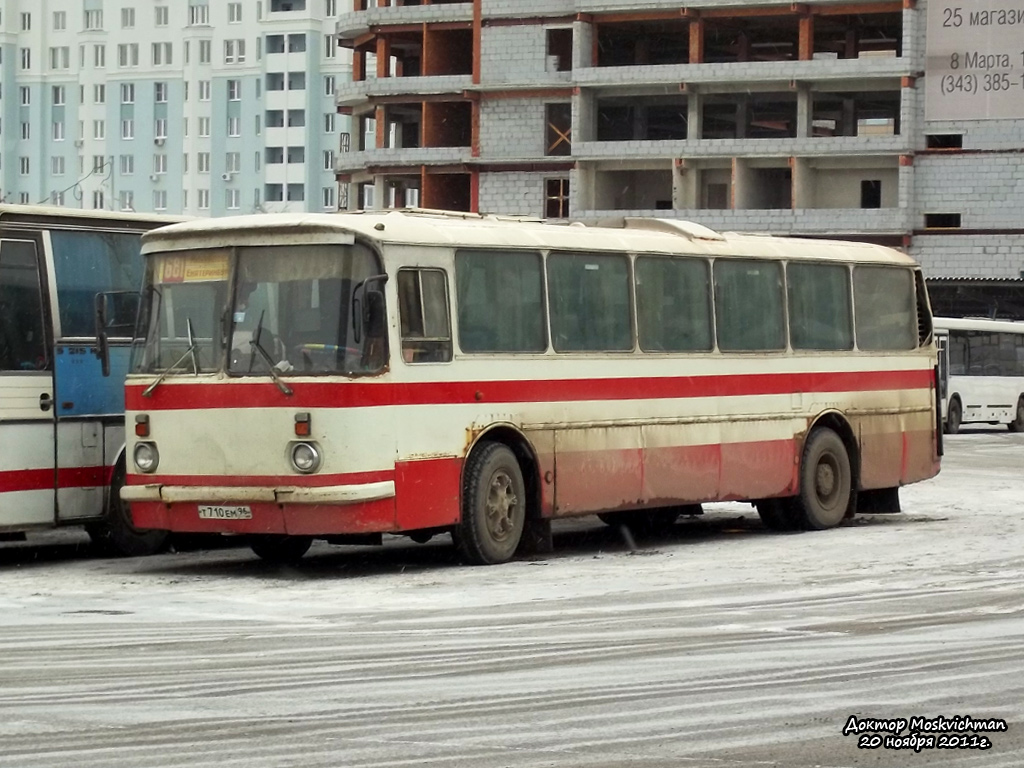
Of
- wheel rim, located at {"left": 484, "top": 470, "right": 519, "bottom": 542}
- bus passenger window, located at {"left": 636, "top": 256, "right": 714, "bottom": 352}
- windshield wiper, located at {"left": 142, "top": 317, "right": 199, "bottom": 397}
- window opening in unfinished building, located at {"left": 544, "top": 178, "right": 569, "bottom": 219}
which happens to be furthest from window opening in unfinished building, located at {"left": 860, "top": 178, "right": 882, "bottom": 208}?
windshield wiper, located at {"left": 142, "top": 317, "right": 199, "bottom": 397}

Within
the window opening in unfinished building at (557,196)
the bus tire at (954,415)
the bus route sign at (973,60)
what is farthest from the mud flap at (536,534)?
the window opening in unfinished building at (557,196)

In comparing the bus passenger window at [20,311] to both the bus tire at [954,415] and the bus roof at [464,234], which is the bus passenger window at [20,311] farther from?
the bus tire at [954,415]

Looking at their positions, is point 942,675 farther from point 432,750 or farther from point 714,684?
point 432,750

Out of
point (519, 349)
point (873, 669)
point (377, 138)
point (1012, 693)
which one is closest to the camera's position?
point (1012, 693)

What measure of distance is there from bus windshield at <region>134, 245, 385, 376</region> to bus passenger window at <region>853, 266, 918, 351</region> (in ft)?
25.2

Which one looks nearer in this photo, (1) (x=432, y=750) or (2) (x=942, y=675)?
(1) (x=432, y=750)

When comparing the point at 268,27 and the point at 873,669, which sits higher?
the point at 268,27

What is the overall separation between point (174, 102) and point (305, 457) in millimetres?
126575

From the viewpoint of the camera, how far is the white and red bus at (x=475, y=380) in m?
16.1

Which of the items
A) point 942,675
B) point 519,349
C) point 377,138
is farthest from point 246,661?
point 377,138

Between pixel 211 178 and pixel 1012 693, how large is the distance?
13120 cm

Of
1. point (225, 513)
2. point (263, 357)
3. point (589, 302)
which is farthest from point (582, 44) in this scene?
point (225, 513)

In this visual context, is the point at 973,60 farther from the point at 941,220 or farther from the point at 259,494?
the point at 259,494

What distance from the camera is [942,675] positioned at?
34.1 ft
